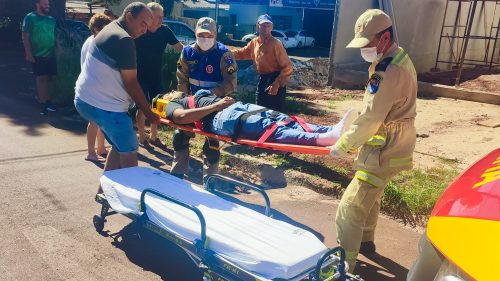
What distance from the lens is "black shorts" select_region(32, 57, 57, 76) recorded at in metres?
7.46

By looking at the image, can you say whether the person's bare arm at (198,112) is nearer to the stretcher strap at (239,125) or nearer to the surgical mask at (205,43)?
the stretcher strap at (239,125)

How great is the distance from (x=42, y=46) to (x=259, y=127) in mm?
5012

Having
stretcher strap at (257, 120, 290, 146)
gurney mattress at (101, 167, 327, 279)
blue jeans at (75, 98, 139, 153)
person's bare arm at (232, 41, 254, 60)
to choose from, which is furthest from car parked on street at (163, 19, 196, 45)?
gurney mattress at (101, 167, 327, 279)

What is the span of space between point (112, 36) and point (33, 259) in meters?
1.84

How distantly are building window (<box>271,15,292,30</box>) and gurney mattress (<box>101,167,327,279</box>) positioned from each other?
31276 millimetres

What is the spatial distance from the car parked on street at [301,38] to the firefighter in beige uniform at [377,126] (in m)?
26.3

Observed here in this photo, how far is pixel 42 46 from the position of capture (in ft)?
24.3

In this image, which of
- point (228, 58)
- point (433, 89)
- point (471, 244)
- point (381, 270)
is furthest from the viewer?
point (433, 89)

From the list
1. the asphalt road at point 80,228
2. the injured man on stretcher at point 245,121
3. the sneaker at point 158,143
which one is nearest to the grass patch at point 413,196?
the asphalt road at point 80,228

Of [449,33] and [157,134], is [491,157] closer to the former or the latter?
[157,134]

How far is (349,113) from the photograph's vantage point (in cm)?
364

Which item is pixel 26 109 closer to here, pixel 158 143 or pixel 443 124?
pixel 158 143

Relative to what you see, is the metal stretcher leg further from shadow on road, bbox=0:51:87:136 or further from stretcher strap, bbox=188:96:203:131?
shadow on road, bbox=0:51:87:136

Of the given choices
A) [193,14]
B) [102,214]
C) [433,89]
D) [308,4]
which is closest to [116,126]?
[102,214]
